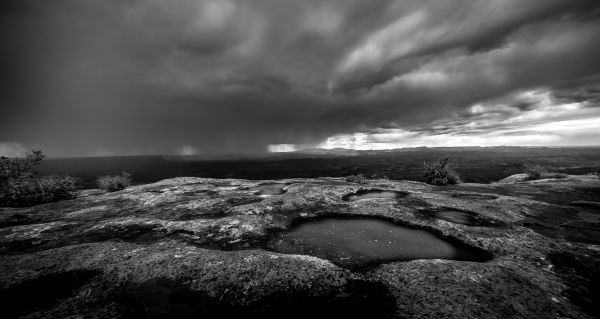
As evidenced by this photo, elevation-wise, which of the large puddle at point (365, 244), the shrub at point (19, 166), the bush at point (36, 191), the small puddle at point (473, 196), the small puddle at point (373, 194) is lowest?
the large puddle at point (365, 244)

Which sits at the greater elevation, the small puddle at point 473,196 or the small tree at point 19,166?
the small tree at point 19,166

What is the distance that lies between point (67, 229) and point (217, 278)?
10.3 metres

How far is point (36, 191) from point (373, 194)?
28.5m

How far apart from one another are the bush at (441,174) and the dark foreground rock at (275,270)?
1406 centimetres

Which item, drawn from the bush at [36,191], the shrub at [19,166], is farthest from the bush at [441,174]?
the shrub at [19,166]

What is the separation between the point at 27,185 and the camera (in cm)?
1862

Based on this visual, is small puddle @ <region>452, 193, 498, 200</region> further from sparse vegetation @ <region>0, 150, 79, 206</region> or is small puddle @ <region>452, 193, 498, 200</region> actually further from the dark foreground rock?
sparse vegetation @ <region>0, 150, 79, 206</region>

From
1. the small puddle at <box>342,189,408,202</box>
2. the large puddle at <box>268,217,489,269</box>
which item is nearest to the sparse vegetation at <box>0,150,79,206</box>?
the large puddle at <box>268,217,489,269</box>

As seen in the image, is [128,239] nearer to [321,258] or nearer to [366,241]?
[321,258]

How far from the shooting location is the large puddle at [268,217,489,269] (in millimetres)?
8414

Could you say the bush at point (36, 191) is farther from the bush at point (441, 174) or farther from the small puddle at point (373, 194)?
the bush at point (441, 174)

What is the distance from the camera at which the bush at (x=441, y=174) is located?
27469 millimetres

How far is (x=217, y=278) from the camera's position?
21.8 feet

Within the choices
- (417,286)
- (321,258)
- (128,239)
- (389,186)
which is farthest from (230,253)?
(389,186)
